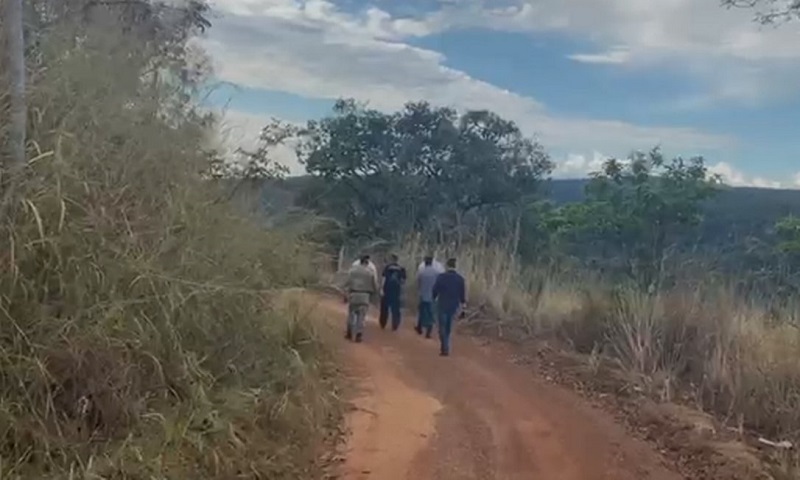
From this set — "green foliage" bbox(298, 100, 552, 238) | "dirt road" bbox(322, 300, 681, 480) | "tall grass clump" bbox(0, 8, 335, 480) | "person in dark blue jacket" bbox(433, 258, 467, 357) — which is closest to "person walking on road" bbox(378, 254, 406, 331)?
"person in dark blue jacket" bbox(433, 258, 467, 357)

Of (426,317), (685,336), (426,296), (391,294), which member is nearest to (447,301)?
(426,296)

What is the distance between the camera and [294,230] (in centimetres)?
1166

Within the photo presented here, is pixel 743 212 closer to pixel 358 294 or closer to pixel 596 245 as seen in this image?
pixel 596 245

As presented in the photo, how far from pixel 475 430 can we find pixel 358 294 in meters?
5.62

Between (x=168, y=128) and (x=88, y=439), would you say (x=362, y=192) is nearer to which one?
(x=168, y=128)

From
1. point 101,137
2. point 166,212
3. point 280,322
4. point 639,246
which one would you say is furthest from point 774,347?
point 639,246

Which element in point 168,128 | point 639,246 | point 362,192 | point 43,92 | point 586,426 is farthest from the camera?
point 362,192

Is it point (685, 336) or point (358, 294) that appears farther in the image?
point (358, 294)

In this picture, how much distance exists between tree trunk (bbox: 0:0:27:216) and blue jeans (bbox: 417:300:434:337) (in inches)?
404

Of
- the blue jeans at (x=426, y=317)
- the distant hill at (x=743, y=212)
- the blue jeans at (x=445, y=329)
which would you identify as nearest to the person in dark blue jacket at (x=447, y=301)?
the blue jeans at (x=445, y=329)

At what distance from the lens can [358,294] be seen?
14.9 meters

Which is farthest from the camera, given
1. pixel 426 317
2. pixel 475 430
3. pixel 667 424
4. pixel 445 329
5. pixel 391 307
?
pixel 391 307

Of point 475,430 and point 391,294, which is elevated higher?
point 391,294

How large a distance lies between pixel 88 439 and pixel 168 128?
3.90m
